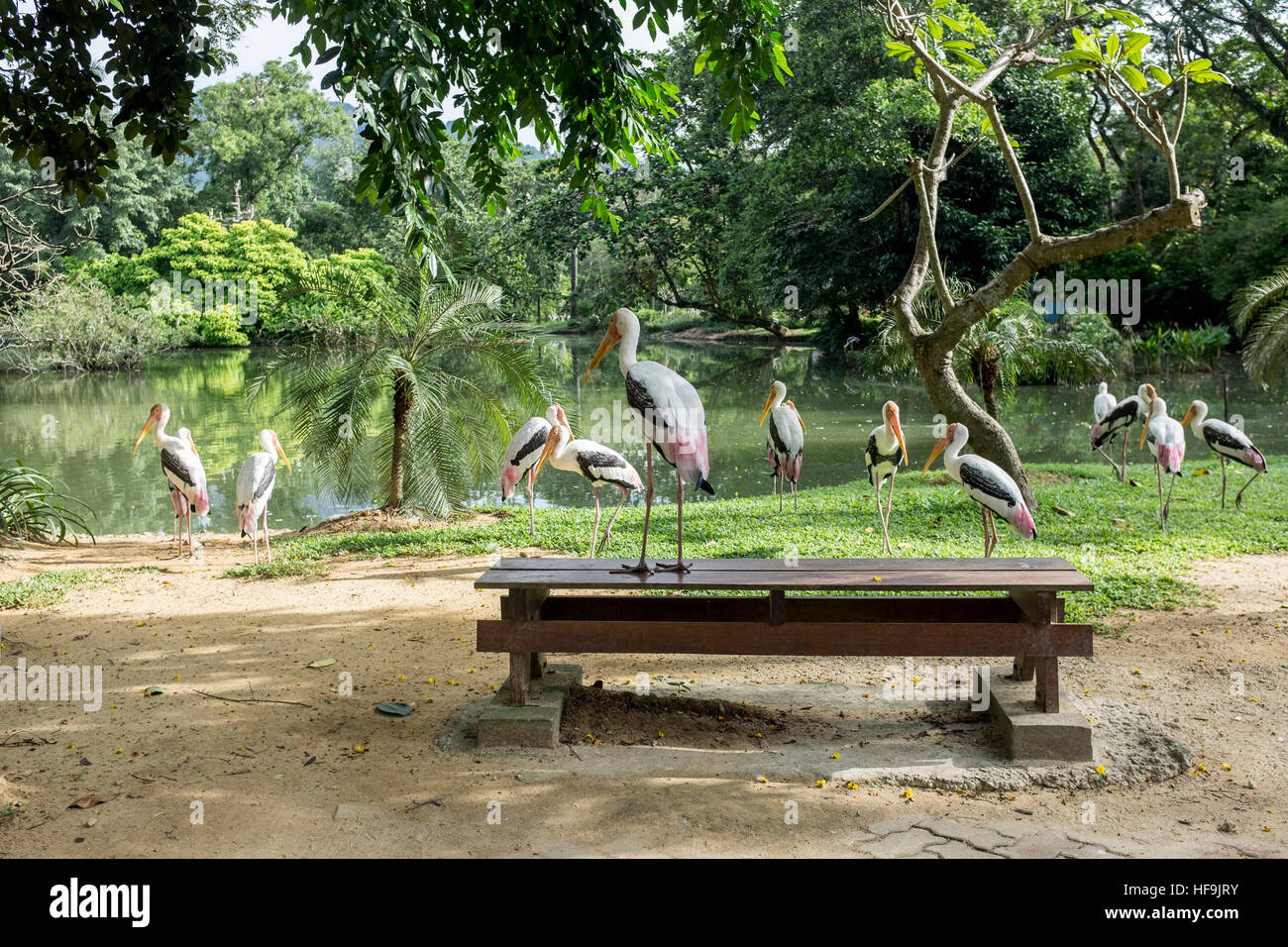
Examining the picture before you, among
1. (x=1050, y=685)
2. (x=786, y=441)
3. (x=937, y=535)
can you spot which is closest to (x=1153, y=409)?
(x=937, y=535)

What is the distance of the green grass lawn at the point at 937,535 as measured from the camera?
333 inches

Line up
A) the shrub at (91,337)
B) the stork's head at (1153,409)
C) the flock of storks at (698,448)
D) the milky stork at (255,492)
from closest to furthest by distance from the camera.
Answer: the flock of storks at (698,448) < the milky stork at (255,492) < the stork's head at (1153,409) < the shrub at (91,337)

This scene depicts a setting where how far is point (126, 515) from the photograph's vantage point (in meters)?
14.3

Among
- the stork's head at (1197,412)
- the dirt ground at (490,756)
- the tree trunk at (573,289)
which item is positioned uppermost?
the tree trunk at (573,289)

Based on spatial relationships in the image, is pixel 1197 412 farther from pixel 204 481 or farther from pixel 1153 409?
pixel 204 481

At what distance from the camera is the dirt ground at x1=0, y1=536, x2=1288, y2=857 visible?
4.05m

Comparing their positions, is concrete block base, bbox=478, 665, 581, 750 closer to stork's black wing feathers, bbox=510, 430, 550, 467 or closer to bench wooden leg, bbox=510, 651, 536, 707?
bench wooden leg, bbox=510, 651, 536, 707

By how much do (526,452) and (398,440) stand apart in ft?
7.93

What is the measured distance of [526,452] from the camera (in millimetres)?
10133

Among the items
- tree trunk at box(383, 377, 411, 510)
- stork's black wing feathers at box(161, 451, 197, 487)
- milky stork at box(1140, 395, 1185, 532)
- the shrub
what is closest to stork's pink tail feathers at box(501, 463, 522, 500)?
tree trunk at box(383, 377, 411, 510)

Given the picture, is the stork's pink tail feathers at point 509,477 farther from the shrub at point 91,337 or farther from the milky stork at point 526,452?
the shrub at point 91,337

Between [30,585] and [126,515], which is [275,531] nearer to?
[126,515]

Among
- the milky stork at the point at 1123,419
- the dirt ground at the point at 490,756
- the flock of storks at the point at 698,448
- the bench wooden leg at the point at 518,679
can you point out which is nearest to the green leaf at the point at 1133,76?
the flock of storks at the point at 698,448

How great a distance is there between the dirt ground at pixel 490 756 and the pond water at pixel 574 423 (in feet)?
19.3
